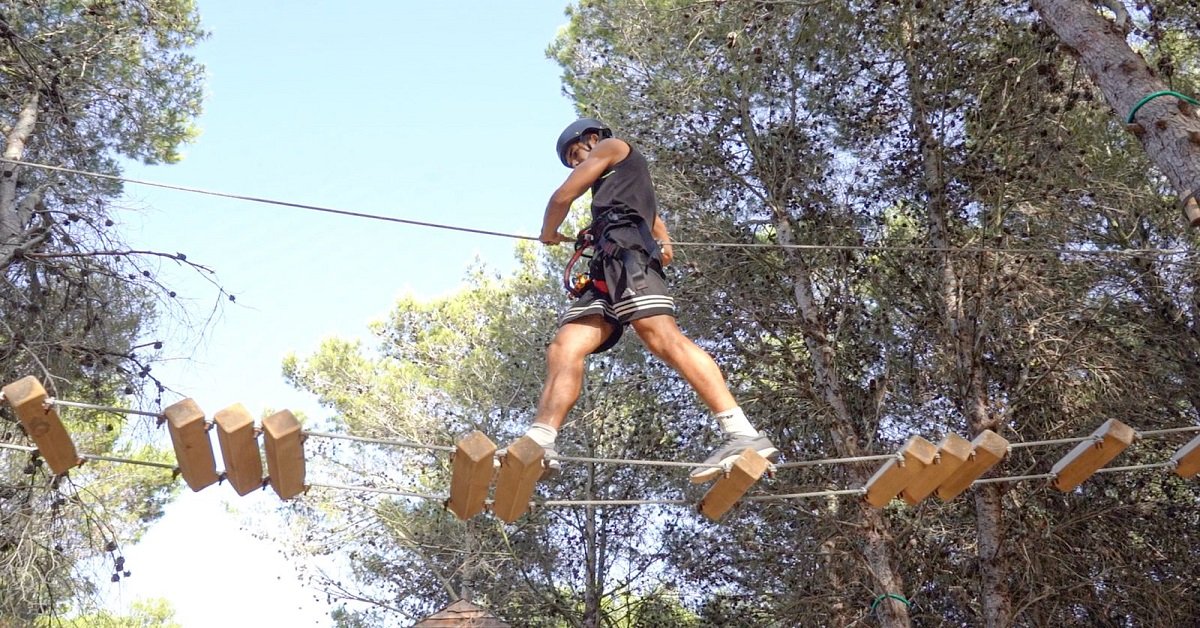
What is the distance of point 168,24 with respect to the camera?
29.7 feet

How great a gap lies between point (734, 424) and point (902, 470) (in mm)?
816

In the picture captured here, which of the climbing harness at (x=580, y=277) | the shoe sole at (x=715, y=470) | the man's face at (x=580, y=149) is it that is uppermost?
the man's face at (x=580, y=149)

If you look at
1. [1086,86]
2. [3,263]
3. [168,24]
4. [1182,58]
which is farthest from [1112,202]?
[3,263]

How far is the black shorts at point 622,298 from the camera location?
4.25 m

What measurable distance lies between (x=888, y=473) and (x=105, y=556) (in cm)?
444

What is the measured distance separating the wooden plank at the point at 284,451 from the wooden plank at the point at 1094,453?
331 centimetres

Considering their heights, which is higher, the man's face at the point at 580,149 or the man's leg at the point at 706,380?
the man's face at the point at 580,149

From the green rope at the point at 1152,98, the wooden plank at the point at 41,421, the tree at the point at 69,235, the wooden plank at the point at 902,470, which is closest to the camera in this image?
the wooden plank at the point at 41,421

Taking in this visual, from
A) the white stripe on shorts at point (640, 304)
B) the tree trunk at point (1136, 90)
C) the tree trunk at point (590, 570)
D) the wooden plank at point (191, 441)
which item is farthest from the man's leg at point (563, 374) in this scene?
the tree trunk at point (590, 570)

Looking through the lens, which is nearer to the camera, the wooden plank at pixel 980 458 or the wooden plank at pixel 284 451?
the wooden plank at pixel 284 451

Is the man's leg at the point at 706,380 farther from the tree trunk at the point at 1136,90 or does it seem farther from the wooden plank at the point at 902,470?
the tree trunk at the point at 1136,90

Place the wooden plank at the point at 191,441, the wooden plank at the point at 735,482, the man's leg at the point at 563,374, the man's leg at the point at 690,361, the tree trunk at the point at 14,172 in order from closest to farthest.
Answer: the wooden plank at the point at 191,441 < the wooden plank at the point at 735,482 < the man's leg at the point at 563,374 < the man's leg at the point at 690,361 < the tree trunk at the point at 14,172

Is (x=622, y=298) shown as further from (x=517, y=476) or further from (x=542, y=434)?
(x=517, y=476)

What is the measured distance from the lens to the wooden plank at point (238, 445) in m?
3.61
